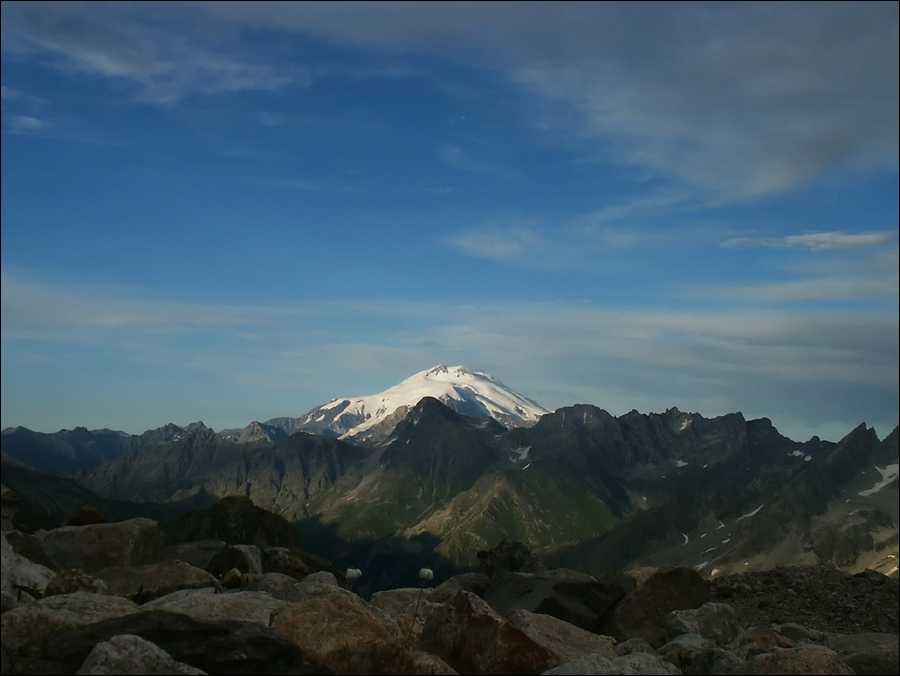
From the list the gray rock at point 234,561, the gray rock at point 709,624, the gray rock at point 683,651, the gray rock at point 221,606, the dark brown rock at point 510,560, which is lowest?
the dark brown rock at point 510,560

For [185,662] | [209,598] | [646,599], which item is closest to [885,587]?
[646,599]

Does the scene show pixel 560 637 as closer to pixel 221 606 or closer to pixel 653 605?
pixel 221 606

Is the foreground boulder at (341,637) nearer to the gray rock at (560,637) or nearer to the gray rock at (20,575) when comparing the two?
the gray rock at (560,637)

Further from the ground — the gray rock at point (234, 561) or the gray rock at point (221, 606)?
the gray rock at point (221, 606)

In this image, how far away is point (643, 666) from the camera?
11203 mm

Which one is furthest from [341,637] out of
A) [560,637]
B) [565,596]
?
[565,596]

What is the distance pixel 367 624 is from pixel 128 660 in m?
4.63

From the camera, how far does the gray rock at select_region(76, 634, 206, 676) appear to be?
9.67 meters

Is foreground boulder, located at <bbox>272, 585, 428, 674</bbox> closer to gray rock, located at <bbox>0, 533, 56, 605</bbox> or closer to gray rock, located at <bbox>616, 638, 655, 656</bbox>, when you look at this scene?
gray rock, located at <bbox>616, 638, 655, 656</bbox>

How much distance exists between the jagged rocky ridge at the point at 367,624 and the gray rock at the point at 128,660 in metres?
0.02

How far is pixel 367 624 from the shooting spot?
1334cm

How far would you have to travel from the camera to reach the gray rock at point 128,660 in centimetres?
967

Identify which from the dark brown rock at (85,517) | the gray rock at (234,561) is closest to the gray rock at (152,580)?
the gray rock at (234,561)

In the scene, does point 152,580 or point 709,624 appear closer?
point 709,624
